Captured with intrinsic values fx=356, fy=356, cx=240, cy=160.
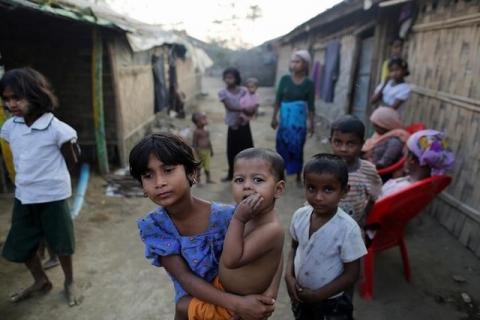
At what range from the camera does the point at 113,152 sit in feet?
20.7

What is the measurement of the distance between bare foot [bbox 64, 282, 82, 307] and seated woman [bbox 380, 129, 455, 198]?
253 cm

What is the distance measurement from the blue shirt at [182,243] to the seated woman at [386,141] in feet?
8.64

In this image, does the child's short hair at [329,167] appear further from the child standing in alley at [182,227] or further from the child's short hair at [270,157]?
the child standing in alley at [182,227]

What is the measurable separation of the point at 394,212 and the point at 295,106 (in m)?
2.57

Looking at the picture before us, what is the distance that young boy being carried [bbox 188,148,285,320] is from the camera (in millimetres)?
1267

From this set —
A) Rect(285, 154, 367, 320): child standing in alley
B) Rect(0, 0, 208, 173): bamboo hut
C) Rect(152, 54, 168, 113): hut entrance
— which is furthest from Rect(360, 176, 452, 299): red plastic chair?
Rect(152, 54, 168, 113): hut entrance

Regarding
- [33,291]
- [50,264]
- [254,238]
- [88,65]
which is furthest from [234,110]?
[254,238]

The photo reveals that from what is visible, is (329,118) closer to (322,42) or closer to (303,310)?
(322,42)

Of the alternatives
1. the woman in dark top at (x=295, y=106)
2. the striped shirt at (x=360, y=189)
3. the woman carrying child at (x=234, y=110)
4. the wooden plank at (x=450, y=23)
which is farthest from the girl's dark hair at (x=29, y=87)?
the wooden plank at (x=450, y=23)

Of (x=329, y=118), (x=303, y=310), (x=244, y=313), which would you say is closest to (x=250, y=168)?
(x=244, y=313)

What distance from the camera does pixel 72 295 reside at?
2832 millimetres

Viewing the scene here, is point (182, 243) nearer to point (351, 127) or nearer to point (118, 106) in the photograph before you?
point (351, 127)

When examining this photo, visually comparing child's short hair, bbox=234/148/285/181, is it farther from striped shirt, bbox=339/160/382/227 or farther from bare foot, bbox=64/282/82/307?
bare foot, bbox=64/282/82/307

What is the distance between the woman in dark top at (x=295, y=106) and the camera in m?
4.69
